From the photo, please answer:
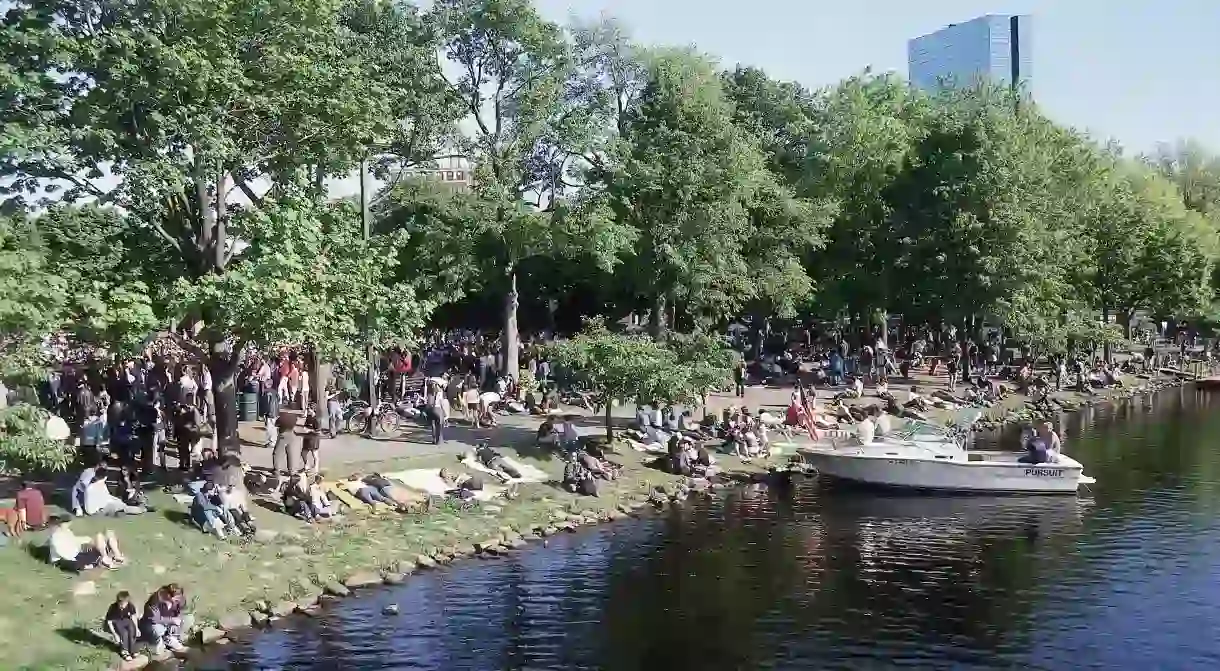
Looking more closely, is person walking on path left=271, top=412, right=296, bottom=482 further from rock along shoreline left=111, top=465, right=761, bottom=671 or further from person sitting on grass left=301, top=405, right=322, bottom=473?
rock along shoreline left=111, top=465, right=761, bottom=671

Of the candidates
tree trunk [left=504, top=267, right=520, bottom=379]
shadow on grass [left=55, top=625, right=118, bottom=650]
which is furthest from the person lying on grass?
tree trunk [left=504, top=267, right=520, bottom=379]

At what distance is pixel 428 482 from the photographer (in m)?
30.4

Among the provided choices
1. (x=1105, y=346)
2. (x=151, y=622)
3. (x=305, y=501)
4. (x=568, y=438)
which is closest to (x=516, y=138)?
(x=568, y=438)

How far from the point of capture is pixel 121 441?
87.6ft

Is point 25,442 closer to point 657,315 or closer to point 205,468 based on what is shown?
point 205,468

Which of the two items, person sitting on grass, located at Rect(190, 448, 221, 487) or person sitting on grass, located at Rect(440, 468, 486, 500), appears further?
person sitting on grass, located at Rect(440, 468, 486, 500)

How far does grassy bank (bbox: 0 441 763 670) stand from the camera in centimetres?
1930

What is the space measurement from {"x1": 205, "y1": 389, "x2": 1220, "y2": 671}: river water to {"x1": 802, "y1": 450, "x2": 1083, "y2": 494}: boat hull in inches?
31.2

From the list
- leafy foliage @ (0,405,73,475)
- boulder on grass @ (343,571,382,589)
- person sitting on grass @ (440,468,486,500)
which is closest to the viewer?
leafy foliage @ (0,405,73,475)

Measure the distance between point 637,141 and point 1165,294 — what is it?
141 feet

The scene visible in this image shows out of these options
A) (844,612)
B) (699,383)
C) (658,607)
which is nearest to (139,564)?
(658,607)

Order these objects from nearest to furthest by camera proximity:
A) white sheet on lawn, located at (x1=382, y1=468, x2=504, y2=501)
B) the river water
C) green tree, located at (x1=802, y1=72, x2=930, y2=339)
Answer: the river water
white sheet on lawn, located at (x1=382, y1=468, x2=504, y2=501)
green tree, located at (x1=802, y1=72, x2=930, y2=339)

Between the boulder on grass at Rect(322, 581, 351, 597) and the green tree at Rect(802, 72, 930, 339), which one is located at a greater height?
the green tree at Rect(802, 72, 930, 339)

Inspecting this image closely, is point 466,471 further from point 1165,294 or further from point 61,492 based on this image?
point 1165,294
